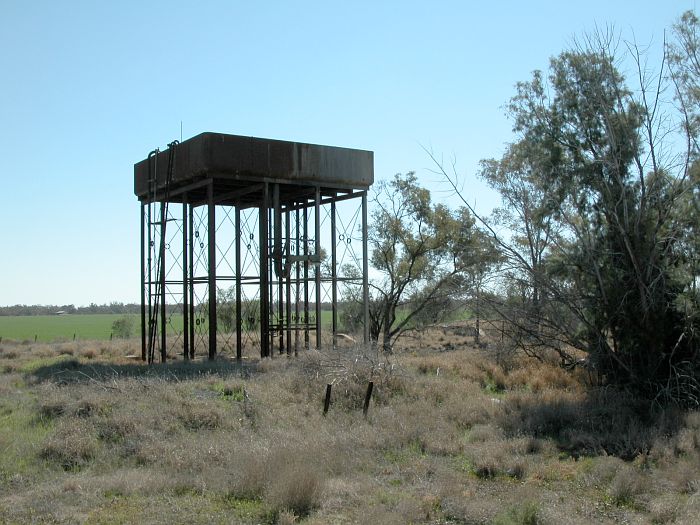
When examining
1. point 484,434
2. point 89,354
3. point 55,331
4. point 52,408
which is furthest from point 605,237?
point 55,331

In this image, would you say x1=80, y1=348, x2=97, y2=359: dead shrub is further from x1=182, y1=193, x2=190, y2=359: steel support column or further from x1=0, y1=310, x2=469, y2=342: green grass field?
x1=182, y1=193, x2=190, y2=359: steel support column

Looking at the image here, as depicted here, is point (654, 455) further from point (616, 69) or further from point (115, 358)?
point (115, 358)

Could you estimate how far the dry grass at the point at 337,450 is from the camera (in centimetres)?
818

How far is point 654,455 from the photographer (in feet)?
34.2

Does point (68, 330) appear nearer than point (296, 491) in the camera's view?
No

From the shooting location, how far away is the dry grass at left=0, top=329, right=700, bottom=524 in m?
8.18

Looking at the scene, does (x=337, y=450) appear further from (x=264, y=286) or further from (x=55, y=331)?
(x=55, y=331)

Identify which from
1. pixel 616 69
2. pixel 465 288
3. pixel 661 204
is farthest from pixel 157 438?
pixel 616 69

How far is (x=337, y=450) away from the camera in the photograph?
33.8 feet

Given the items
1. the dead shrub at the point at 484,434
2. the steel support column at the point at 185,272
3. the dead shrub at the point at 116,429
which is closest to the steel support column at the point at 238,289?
the steel support column at the point at 185,272

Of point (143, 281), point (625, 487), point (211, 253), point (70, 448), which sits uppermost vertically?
point (211, 253)

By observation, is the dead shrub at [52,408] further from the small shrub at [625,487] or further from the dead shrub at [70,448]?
the small shrub at [625,487]

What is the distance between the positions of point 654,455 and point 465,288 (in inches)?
300

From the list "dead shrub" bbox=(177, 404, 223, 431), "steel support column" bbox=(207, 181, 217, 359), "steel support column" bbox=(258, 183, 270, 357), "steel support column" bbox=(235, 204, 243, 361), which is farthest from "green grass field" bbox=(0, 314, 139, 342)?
"dead shrub" bbox=(177, 404, 223, 431)
